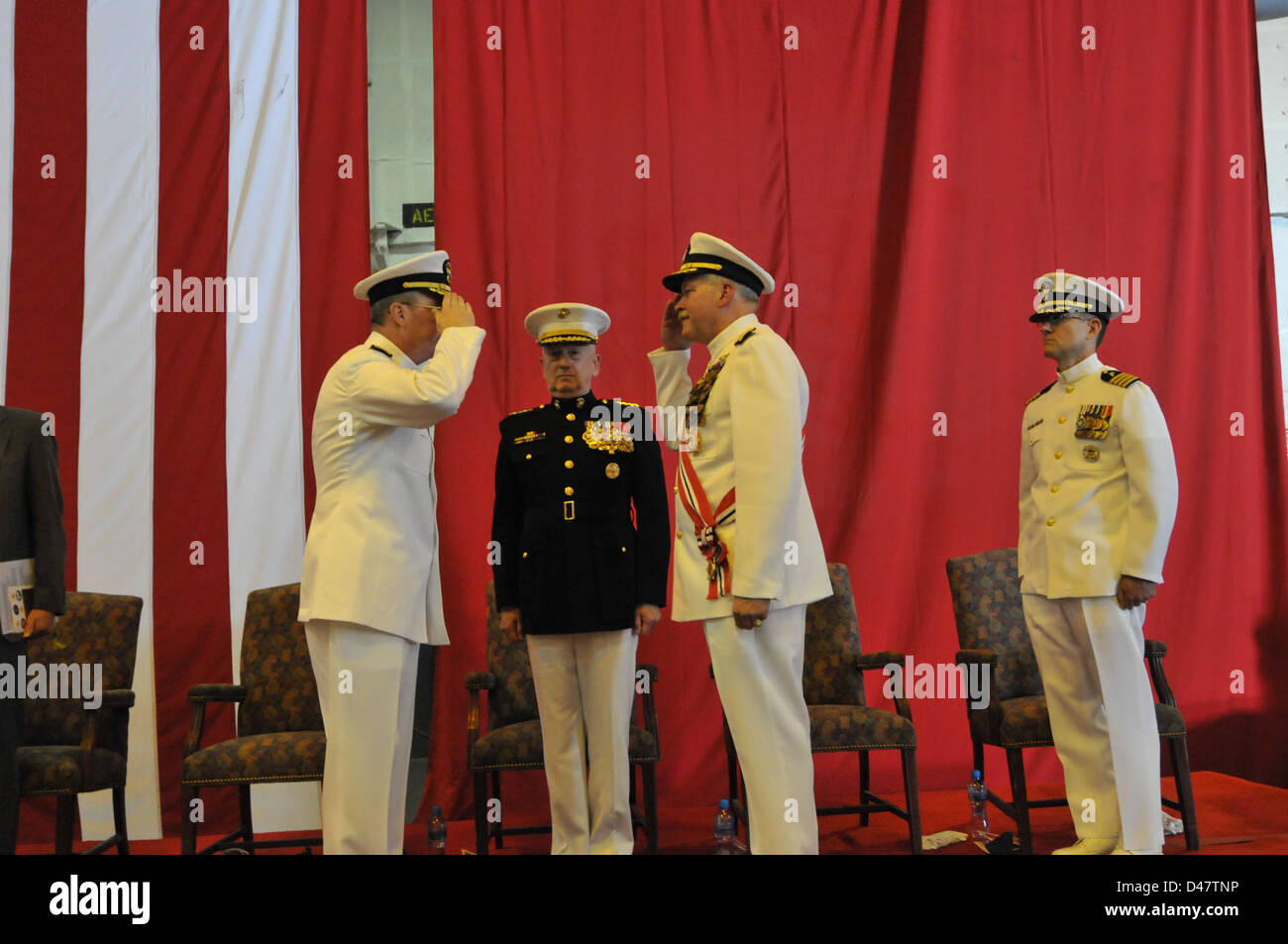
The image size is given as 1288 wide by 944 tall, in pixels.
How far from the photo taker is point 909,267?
472cm

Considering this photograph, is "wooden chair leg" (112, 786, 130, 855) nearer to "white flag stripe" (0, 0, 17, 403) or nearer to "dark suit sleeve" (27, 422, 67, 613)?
"dark suit sleeve" (27, 422, 67, 613)

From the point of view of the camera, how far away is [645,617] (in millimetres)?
3223

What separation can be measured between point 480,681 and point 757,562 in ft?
5.29

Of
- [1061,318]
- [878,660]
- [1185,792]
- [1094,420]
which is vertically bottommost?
[1185,792]

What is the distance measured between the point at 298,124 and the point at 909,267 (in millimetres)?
2734

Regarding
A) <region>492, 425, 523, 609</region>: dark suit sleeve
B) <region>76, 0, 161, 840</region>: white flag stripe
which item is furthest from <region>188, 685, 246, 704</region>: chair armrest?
<region>492, 425, 523, 609</region>: dark suit sleeve

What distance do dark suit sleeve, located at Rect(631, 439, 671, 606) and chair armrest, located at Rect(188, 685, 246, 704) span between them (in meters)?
1.50

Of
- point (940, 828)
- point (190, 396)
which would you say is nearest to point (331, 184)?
point (190, 396)

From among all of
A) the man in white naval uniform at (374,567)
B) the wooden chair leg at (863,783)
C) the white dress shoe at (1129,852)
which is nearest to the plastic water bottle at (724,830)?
the wooden chair leg at (863,783)

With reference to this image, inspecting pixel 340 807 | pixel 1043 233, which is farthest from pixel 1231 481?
pixel 340 807

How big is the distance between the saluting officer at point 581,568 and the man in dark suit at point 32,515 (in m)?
1.25

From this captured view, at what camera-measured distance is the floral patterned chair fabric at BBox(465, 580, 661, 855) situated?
11.4ft

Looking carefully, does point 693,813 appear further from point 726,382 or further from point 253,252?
point 253,252

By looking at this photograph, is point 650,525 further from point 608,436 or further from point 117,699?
point 117,699
